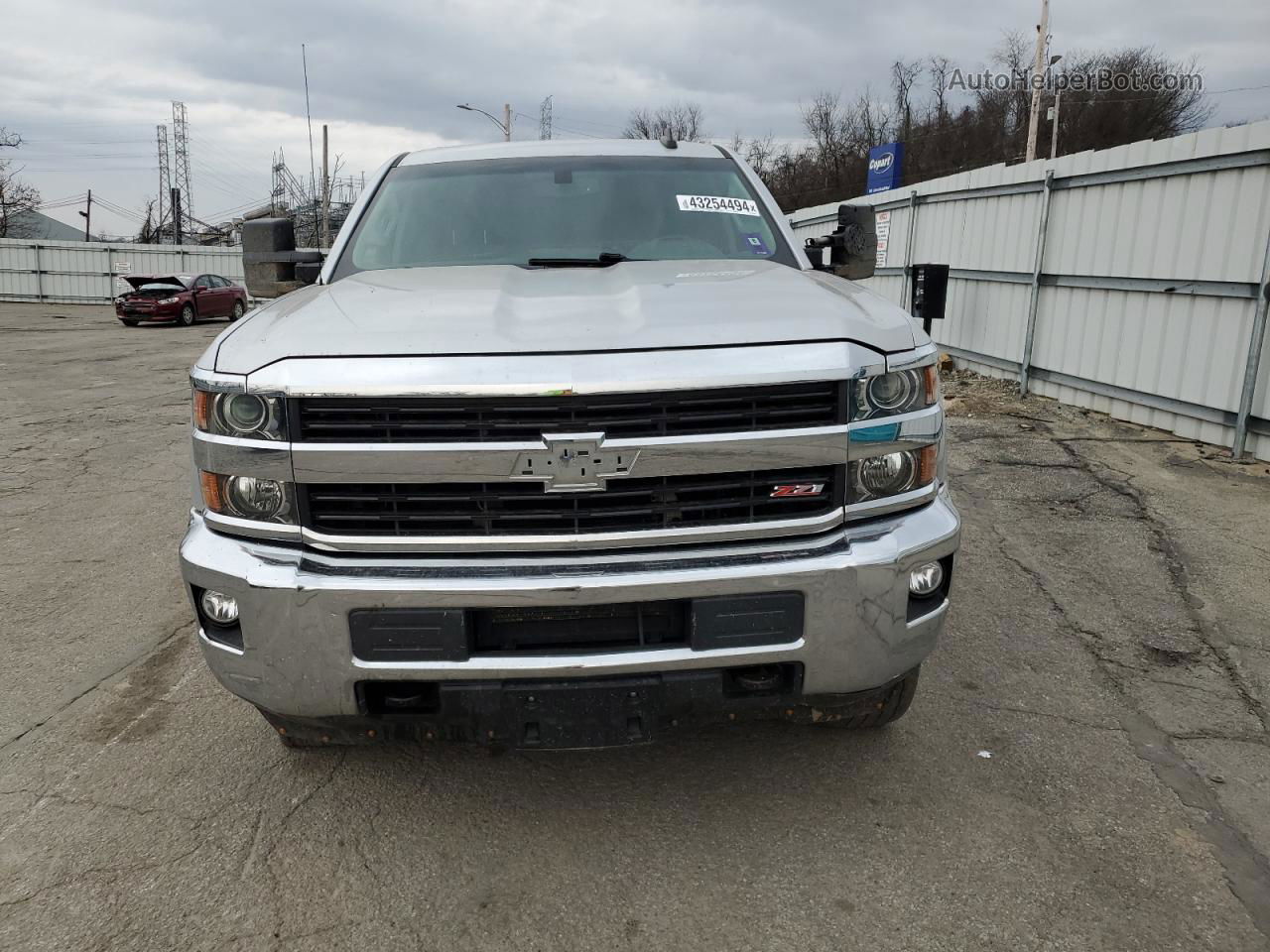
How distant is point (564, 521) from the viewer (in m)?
2.28

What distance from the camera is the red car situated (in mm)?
23016

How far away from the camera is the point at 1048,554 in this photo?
498 cm

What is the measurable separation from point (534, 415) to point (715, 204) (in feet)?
6.14

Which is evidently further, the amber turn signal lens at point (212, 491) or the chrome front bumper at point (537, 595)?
the amber turn signal lens at point (212, 491)

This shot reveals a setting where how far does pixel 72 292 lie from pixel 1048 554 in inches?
1460

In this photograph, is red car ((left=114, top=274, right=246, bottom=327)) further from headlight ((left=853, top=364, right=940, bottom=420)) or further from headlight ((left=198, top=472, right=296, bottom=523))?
headlight ((left=853, top=364, right=940, bottom=420))

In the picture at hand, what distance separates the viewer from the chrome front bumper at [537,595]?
2.20 meters

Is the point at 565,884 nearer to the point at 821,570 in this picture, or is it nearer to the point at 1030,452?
the point at 821,570

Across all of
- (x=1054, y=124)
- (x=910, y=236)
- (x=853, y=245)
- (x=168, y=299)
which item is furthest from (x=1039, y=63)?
(x=853, y=245)

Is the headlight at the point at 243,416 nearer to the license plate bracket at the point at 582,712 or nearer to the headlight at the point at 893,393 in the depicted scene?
the license plate bracket at the point at 582,712

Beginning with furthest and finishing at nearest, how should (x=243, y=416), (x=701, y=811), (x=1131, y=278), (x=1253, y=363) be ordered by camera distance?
(x=1131, y=278)
(x=1253, y=363)
(x=701, y=811)
(x=243, y=416)

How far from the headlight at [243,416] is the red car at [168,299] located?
73.4ft

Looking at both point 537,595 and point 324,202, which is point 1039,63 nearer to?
point 324,202

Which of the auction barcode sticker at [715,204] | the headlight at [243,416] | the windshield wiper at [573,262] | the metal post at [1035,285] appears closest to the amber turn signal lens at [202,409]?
the headlight at [243,416]
